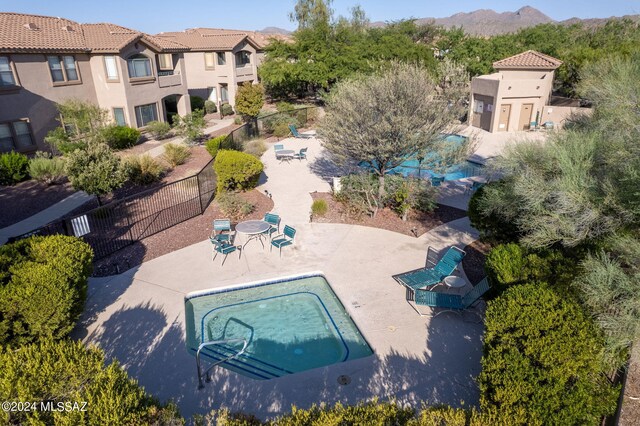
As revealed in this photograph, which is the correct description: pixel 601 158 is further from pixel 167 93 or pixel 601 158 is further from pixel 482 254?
pixel 167 93

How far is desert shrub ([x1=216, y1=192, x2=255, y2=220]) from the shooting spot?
15406 millimetres

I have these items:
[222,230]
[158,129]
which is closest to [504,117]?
[222,230]

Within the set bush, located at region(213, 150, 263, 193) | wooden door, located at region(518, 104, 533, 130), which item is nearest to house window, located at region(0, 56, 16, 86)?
bush, located at region(213, 150, 263, 193)

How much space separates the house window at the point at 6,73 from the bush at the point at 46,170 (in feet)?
19.7

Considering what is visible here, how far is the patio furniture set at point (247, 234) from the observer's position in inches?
505

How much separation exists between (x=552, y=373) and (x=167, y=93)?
30.7m

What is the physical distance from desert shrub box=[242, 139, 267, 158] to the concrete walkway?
9.49 metres

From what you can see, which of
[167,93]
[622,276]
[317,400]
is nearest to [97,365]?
[317,400]

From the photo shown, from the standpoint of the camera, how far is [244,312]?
33.9ft

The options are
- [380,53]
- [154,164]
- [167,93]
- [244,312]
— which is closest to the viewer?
[244,312]

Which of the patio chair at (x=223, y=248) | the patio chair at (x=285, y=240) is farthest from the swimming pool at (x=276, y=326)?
the patio chair at (x=285, y=240)

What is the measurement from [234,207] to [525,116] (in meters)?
24.7

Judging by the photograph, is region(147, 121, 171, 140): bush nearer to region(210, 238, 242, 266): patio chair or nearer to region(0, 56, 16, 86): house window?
region(0, 56, 16, 86): house window

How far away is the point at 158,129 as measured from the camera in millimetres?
26406
